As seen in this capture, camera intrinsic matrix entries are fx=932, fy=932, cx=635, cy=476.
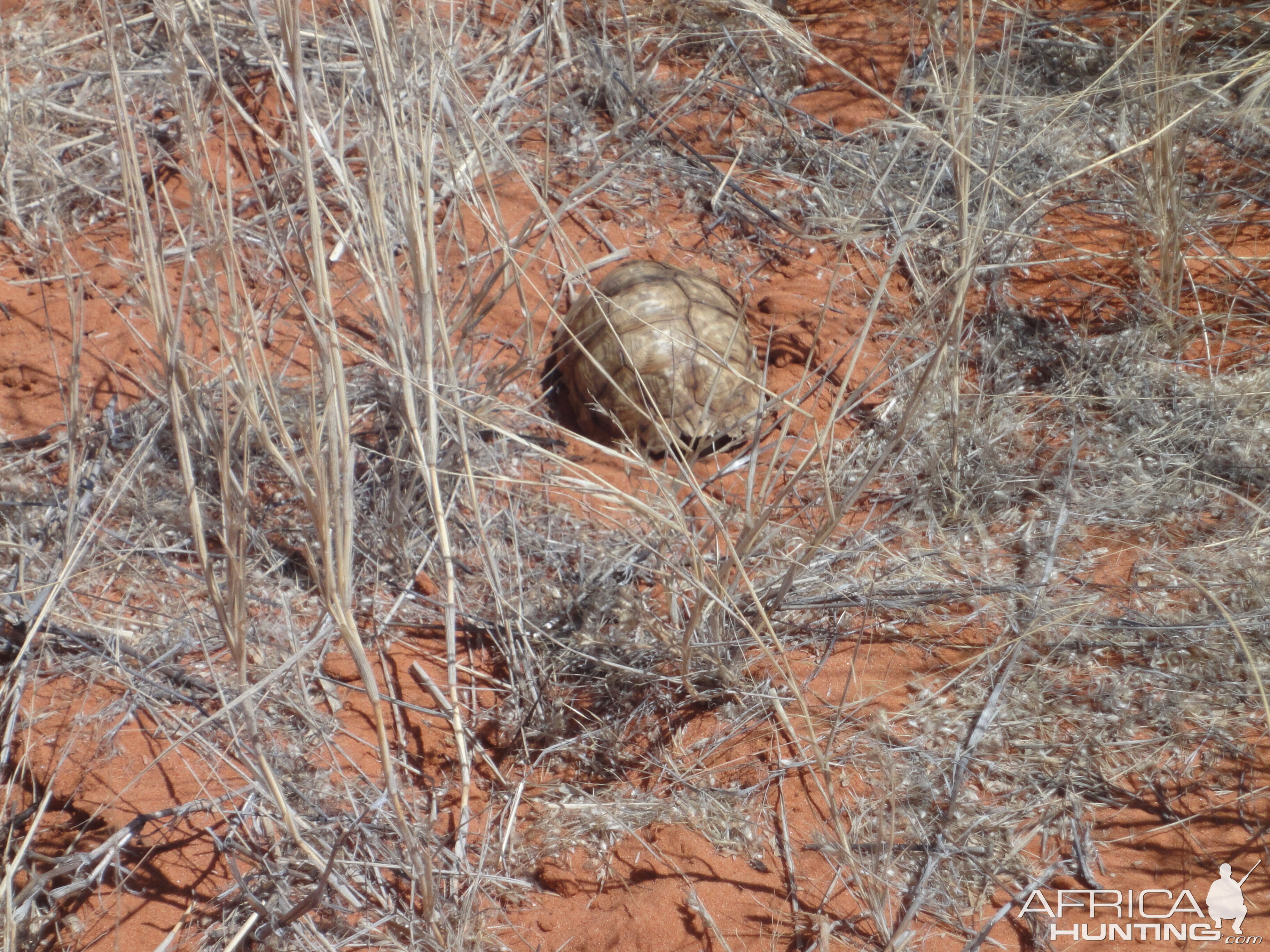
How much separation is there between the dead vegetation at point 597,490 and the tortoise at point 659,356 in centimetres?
15

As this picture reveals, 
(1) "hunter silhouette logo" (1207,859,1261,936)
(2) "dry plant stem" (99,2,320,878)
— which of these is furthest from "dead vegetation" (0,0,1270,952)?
(1) "hunter silhouette logo" (1207,859,1261,936)

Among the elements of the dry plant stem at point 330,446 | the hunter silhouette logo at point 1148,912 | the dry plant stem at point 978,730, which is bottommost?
the hunter silhouette logo at point 1148,912

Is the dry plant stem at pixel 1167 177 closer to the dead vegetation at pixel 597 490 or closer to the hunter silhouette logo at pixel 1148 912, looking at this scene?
the dead vegetation at pixel 597 490

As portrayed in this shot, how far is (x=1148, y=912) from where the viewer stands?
1.75 m

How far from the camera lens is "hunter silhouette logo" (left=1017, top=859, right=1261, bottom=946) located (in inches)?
68.0

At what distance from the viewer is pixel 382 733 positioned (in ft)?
4.55

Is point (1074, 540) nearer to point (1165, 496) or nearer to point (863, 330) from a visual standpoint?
point (1165, 496)

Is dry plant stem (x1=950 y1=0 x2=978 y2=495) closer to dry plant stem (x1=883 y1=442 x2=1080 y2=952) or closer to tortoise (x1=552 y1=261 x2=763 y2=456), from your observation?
dry plant stem (x1=883 y1=442 x2=1080 y2=952)

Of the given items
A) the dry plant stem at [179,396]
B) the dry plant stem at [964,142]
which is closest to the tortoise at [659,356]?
the dry plant stem at [964,142]

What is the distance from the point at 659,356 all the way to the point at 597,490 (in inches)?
49.3

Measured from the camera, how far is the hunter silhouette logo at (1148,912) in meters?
1.73

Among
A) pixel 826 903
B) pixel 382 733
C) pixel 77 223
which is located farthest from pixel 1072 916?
pixel 77 223

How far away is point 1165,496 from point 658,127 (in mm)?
2071

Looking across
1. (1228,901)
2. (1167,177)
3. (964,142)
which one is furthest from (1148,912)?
(1167,177)
